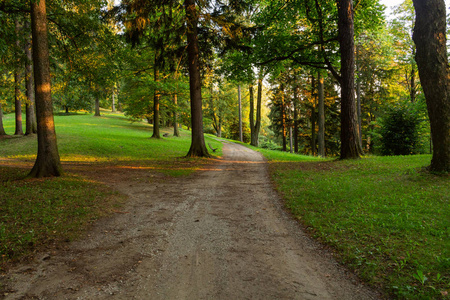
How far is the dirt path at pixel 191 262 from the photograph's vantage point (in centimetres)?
294

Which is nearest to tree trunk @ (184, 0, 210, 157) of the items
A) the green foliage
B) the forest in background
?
the forest in background

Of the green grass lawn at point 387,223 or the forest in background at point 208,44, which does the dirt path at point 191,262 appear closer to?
the green grass lawn at point 387,223

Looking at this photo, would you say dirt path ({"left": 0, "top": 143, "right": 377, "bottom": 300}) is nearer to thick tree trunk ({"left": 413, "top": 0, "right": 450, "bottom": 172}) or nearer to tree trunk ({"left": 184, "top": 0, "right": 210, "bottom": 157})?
thick tree trunk ({"left": 413, "top": 0, "right": 450, "bottom": 172})

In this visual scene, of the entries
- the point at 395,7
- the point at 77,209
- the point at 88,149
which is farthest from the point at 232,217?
the point at 395,7

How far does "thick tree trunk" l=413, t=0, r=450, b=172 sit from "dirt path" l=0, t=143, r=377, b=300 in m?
4.89

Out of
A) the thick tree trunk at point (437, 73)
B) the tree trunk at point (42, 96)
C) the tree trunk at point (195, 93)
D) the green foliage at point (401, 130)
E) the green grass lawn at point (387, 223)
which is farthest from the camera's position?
the green foliage at point (401, 130)

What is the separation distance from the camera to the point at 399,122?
15336 mm

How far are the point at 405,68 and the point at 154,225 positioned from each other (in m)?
29.1

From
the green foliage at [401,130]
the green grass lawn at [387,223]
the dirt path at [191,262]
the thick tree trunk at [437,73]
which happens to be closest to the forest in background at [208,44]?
the green foliage at [401,130]

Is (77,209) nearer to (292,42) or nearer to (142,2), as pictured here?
(142,2)

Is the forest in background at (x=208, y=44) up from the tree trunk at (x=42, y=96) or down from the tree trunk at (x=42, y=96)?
up

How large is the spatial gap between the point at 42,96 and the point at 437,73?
12107 mm

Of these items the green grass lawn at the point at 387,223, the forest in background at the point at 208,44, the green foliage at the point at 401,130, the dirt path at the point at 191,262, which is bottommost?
the dirt path at the point at 191,262

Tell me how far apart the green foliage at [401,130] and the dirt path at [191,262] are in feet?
44.6
